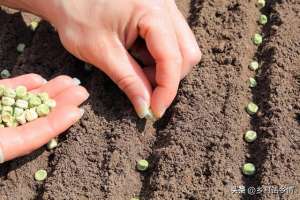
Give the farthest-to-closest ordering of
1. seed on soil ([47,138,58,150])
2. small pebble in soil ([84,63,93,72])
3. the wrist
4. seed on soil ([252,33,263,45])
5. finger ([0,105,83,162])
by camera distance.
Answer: seed on soil ([252,33,263,45]) → small pebble in soil ([84,63,93,72]) → the wrist → seed on soil ([47,138,58,150]) → finger ([0,105,83,162])

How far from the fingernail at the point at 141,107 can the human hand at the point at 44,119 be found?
25 cm

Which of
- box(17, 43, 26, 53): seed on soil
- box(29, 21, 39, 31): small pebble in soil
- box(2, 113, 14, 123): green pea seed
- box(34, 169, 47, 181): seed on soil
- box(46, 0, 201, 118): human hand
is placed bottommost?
box(34, 169, 47, 181): seed on soil

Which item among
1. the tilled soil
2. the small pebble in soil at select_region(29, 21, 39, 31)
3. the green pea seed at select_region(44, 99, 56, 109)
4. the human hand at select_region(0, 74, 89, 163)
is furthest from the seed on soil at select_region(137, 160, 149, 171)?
the small pebble in soil at select_region(29, 21, 39, 31)

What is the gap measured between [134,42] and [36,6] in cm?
53

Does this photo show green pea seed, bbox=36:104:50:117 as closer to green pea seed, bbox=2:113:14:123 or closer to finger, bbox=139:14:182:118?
green pea seed, bbox=2:113:14:123

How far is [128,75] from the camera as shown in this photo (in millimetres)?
2232

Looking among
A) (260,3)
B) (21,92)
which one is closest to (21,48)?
(21,92)

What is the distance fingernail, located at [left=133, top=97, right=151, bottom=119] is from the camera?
2240mm

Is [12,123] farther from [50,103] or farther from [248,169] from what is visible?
[248,169]

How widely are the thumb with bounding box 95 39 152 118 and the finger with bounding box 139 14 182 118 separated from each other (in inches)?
1.7

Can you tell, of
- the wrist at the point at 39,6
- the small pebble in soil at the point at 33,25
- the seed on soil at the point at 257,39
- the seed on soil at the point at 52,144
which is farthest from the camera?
the small pebble in soil at the point at 33,25

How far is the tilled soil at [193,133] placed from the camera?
7.16 feet

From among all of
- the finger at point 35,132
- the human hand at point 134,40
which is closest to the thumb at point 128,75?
the human hand at point 134,40

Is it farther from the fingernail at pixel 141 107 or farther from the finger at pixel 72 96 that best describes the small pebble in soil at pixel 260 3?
the finger at pixel 72 96
